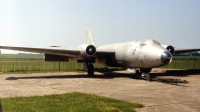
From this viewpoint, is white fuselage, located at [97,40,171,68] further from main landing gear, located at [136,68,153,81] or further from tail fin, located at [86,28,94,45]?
tail fin, located at [86,28,94,45]

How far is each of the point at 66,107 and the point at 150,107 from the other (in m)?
2.67

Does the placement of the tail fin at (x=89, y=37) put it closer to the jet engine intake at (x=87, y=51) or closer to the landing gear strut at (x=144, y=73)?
the jet engine intake at (x=87, y=51)

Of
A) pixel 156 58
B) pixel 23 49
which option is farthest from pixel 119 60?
pixel 23 49

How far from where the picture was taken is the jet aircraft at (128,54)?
17.2 m

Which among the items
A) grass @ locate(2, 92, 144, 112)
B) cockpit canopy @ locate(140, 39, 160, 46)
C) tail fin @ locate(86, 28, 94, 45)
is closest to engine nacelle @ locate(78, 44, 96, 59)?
cockpit canopy @ locate(140, 39, 160, 46)

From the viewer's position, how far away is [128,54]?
20.4 m

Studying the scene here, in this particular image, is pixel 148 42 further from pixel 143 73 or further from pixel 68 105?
pixel 68 105

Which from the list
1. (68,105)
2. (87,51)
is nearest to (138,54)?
(87,51)

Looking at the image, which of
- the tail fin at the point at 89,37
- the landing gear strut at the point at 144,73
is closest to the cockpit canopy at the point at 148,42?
the landing gear strut at the point at 144,73

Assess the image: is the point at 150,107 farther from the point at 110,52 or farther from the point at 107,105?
the point at 110,52

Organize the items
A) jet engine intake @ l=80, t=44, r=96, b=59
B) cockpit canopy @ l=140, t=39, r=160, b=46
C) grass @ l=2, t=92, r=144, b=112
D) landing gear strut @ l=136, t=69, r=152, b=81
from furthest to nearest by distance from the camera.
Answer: jet engine intake @ l=80, t=44, r=96, b=59 → landing gear strut @ l=136, t=69, r=152, b=81 → cockpit canopy @ l=140, t=39, r=160, b=46 → grass @ l=2, t=92, r=144, b=112

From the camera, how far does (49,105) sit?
843 centimetres

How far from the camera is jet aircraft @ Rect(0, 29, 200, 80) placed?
17156 millimetres

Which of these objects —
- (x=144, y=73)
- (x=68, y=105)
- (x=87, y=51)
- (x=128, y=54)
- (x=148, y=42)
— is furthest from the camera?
(x=87, y=51)
